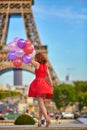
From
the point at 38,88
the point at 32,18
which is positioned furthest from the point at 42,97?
the point at 32,18

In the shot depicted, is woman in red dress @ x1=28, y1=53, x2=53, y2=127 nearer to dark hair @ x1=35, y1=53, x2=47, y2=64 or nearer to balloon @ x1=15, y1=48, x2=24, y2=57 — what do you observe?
dark hair @ x1=35, y1=53, x2=47, y2=64

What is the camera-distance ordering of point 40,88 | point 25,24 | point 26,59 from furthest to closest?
1. point 25,24
2. point 26,59
3. point 40,88

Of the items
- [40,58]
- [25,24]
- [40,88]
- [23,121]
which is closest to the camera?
[40,88]

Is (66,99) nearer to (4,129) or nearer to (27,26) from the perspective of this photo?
(27,26)

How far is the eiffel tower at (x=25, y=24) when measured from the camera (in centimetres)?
6512

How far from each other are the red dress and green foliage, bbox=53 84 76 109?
61094 millimetres

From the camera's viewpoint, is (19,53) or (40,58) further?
(19,53)

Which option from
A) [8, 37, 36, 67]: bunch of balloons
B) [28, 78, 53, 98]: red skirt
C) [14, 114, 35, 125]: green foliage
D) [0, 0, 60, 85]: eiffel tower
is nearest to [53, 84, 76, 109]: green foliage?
[0, 0, 60, 85]: eiffel tower

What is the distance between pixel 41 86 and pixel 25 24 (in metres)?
56.4

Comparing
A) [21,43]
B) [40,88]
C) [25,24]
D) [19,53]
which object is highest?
[25,24]

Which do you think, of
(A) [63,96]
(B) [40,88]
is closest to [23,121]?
(B) [40,88]

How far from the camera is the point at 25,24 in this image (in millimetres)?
66000

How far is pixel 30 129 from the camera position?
947cm

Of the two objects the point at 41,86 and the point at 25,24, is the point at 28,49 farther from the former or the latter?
the point at 25,24
